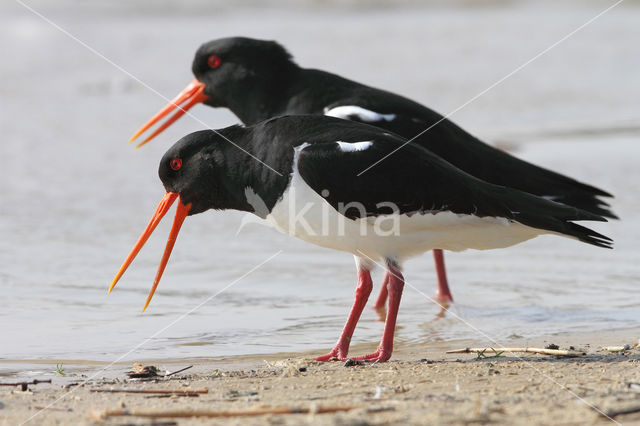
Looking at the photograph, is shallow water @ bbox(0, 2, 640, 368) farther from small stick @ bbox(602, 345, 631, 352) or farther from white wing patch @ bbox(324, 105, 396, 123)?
white wing patch @ bbox(324, 105, 396, 123)

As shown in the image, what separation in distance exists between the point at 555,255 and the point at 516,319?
1659 millimetres

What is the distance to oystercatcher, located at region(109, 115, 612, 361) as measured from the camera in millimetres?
4699

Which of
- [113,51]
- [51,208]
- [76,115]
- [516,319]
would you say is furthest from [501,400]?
[113,51]

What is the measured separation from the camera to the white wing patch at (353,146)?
4746 mm

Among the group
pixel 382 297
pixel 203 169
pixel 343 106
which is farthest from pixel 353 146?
pixel 382 297

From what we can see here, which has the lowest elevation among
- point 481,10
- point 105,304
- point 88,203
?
point 105,304

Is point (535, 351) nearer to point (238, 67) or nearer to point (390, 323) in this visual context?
point (390, 323)

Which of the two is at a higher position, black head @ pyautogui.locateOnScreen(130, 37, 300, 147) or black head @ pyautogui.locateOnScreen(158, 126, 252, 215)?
black head @ pyautogui.locateOnScreen(130, 37, 300, 147)

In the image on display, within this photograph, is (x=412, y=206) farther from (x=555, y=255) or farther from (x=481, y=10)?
(x=481, y=10)

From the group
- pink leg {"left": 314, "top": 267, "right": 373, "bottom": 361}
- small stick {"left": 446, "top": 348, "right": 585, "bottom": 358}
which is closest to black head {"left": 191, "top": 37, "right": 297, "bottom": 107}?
pink leg {"left": 314, "top": 267, "right": 373, "bottom": 361}

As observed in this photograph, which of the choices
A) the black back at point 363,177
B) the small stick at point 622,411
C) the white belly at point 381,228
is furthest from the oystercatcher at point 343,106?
the small stick at point 622,411

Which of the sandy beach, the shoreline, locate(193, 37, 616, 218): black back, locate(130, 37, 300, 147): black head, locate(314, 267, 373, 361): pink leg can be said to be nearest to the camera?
the sandy beach

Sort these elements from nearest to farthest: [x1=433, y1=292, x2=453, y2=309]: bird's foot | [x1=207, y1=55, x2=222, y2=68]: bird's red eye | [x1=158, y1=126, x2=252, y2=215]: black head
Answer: [x1=158, y1=126, x2=252, y2=215]: black head, [x1=433, y1=292, x2=453, y2=309]: bird's foot, [x1=207, y1=55, x2=222, y2=68]: bird's red eye

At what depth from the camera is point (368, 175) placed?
4.72m
